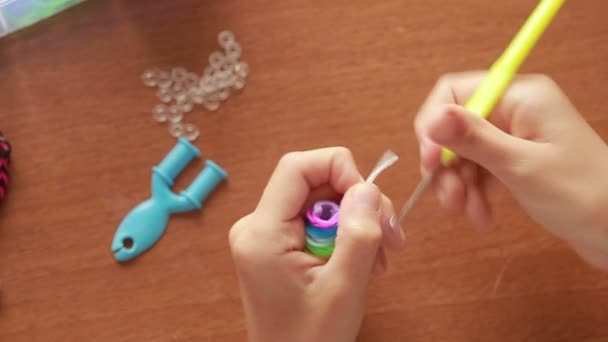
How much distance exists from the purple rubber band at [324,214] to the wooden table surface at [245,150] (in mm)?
127

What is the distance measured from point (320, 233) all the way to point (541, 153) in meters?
0.19

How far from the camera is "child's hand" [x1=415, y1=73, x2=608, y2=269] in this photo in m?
0.46

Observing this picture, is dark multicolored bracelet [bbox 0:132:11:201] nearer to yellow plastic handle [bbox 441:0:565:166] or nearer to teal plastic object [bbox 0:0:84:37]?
teal plastic object [bbox 0:0:84:37]

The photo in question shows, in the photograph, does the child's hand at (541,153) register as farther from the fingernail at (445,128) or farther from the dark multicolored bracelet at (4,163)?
the dark multicolored bracelet at (4,163)

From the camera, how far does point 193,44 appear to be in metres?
0.71

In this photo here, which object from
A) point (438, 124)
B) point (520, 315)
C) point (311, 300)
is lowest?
point (520, 315)

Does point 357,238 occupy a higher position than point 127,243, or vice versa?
point 357,238

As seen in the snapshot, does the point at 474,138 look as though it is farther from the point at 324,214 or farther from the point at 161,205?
the point at 161,205

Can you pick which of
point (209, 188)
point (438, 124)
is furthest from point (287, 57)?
point (438, 124)

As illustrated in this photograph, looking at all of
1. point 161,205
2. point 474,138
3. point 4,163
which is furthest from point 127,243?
point 474,138

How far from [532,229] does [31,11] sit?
2.00ft

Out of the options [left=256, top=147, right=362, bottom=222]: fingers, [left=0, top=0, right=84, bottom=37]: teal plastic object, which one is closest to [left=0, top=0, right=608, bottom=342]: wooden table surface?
[left=0, top=0, right=84, bottom=37]: teal plastic object

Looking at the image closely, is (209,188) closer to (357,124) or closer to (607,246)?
(357,124)

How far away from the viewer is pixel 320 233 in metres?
0.52
